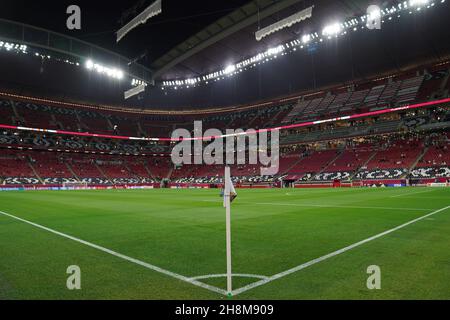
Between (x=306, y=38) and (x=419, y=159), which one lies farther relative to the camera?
(x=419, y=159)

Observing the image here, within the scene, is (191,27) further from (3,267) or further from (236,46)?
(3,267)

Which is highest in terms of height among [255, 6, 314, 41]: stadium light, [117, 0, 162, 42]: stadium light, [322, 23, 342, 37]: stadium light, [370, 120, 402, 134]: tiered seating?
[322, 23, 342, 37]: stadium light

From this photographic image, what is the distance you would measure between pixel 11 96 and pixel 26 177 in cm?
2021

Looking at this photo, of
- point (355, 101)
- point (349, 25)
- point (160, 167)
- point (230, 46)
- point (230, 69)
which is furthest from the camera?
point (160, 167)

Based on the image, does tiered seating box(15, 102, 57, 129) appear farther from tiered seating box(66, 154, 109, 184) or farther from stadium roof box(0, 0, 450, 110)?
tiered seating box(66, 154, 109, 184)

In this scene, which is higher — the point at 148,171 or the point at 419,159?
the point at 419,159

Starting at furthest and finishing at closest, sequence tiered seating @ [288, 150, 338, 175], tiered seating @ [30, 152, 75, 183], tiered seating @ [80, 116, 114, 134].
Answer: tiered seating @ [80, 116, 114, 134], tiered seating @ [30, 152, 75, 183], tiered seating @ [288, 150, 338, 175]

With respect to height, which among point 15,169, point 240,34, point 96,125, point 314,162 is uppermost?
point 240,34

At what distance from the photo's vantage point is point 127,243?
695cm

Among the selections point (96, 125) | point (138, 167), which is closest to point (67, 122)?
point (96, 125)

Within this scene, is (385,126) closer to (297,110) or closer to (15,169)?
(297,110)

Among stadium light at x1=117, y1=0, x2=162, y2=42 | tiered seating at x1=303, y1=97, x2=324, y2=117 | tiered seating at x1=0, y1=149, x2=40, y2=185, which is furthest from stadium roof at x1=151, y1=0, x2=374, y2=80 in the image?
tiered seating at x1=0, y1=149, x2=40, y2=185

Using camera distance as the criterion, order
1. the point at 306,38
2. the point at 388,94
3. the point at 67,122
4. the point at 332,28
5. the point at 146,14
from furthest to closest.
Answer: the point at 67,122 < the point at 388,94 < the point at 306,38 < the point at 332,28 < the point at 146,14
